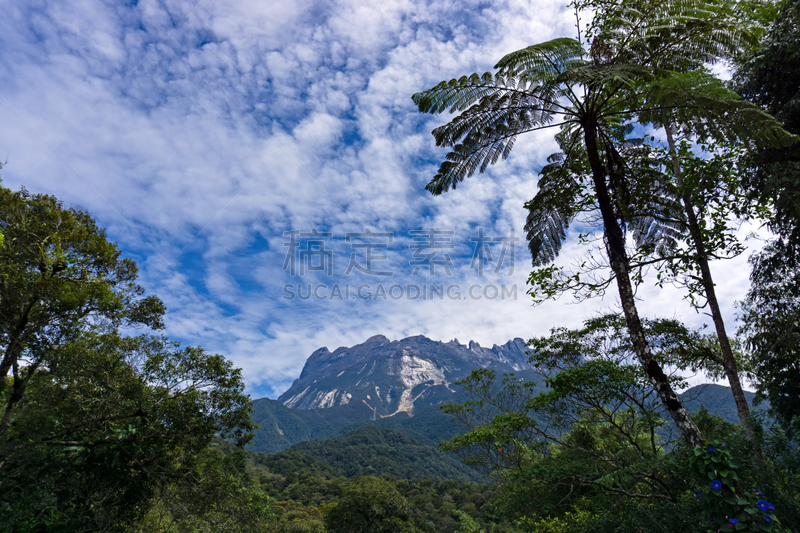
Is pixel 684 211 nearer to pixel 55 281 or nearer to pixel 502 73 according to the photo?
pixel 502 73

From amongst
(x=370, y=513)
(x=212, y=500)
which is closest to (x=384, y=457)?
(x=370, y=513)

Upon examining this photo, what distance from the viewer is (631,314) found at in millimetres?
5074

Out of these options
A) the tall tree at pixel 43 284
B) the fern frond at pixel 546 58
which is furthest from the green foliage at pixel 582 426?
the tall tree at pixel 43 284

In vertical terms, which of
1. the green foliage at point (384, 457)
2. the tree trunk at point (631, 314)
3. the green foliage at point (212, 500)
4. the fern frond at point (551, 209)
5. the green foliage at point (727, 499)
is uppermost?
the fern frond at point (551, 209)

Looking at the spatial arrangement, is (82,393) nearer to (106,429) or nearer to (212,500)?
(106,429)

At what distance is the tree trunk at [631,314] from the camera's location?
452 cm

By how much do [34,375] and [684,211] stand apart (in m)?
17.2

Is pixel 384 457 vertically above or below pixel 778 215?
below

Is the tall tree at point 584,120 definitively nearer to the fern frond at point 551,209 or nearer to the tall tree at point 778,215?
the fern frond at point 551,209

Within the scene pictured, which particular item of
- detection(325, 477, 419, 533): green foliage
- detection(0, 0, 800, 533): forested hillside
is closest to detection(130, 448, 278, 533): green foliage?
detection(0, 0, 800, 533): forested hillside

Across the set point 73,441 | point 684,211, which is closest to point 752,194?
point 684,211

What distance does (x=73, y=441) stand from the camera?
30.6 feet

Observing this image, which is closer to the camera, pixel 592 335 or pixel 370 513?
pixel 592 335

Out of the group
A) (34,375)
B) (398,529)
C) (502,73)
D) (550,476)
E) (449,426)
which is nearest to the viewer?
(502,73)
